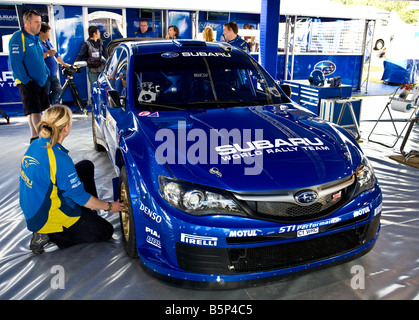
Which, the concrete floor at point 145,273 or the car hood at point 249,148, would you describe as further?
the concrete floor at point 145,273

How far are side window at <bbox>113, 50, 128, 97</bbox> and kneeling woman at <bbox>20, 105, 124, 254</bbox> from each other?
30.8 inches

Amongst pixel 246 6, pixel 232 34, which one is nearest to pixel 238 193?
pixel 232 34

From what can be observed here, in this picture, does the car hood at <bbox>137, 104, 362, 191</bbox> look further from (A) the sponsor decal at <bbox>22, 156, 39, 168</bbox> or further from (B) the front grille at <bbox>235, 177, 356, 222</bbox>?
(A) the sponsor decal at <bbox>22, 156, 39, 168</bbox>

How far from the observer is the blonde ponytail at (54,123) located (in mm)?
2570

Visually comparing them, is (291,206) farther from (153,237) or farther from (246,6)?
(246,6)

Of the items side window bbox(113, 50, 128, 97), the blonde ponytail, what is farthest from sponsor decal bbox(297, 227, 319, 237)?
side window bbox(113, 50, 128, 97)

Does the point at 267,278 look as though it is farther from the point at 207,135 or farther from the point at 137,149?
the point at 137,149

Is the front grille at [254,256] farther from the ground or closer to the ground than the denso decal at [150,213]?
closer to the ground

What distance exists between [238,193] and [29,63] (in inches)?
170

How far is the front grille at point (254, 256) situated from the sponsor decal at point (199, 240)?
26mm

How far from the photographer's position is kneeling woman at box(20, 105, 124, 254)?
8.46 feet

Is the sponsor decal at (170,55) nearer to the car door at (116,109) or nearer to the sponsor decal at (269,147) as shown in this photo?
the car door at (116,109)
